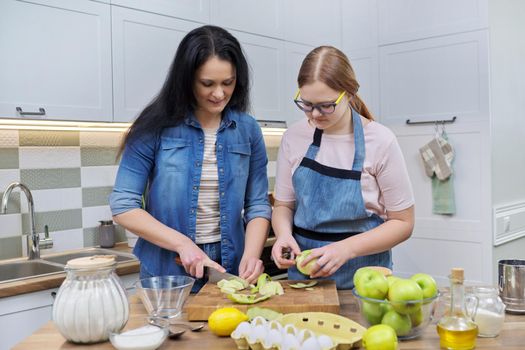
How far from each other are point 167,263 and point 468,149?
6.26 feet

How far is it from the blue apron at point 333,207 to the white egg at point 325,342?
0.57 metres

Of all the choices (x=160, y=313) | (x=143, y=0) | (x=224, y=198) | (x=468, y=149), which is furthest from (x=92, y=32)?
(x=468, y=149)

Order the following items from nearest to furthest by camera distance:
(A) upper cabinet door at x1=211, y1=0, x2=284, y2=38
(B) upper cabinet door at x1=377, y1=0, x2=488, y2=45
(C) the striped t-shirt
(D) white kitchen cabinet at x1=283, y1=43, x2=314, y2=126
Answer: (C) the striped t-shirt, (A) upper cabinet door at x1=211, y1=0, x2=284, y2=38, (B) upper cabinet door at x1=377, y1=0, x2=488, y2=45, (D) white kitchen cabinet at x1=283, y1=43, x2=314, y2=126

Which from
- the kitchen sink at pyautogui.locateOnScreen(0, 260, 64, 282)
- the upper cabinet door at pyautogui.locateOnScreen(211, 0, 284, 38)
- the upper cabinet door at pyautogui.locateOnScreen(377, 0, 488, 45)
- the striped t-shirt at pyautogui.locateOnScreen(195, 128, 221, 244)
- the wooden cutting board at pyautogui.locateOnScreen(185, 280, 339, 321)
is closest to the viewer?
the wooden cutting board at pyautogui.locateOnScreen(185, 280, 339, 321)

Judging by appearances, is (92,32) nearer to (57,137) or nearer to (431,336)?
(57,137)

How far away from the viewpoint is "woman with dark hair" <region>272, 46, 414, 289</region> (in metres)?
1.53

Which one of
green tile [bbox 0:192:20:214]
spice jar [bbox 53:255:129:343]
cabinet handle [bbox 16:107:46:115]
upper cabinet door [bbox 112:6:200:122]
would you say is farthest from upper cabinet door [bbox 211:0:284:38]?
spice jar [bbox 53:255:129:343]

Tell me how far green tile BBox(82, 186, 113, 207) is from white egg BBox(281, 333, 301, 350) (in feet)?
6.11

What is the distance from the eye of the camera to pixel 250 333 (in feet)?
3.45

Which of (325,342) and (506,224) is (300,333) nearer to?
(325,342)

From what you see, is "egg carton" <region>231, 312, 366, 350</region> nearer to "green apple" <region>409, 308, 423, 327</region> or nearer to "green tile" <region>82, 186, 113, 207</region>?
"green apple" <region>409, 308, 423, 327</region>

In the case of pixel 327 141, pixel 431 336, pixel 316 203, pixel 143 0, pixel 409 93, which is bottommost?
pixel 431 336

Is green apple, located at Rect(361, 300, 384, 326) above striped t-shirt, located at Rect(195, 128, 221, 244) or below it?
below

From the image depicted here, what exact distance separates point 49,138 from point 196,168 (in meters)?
1.15
